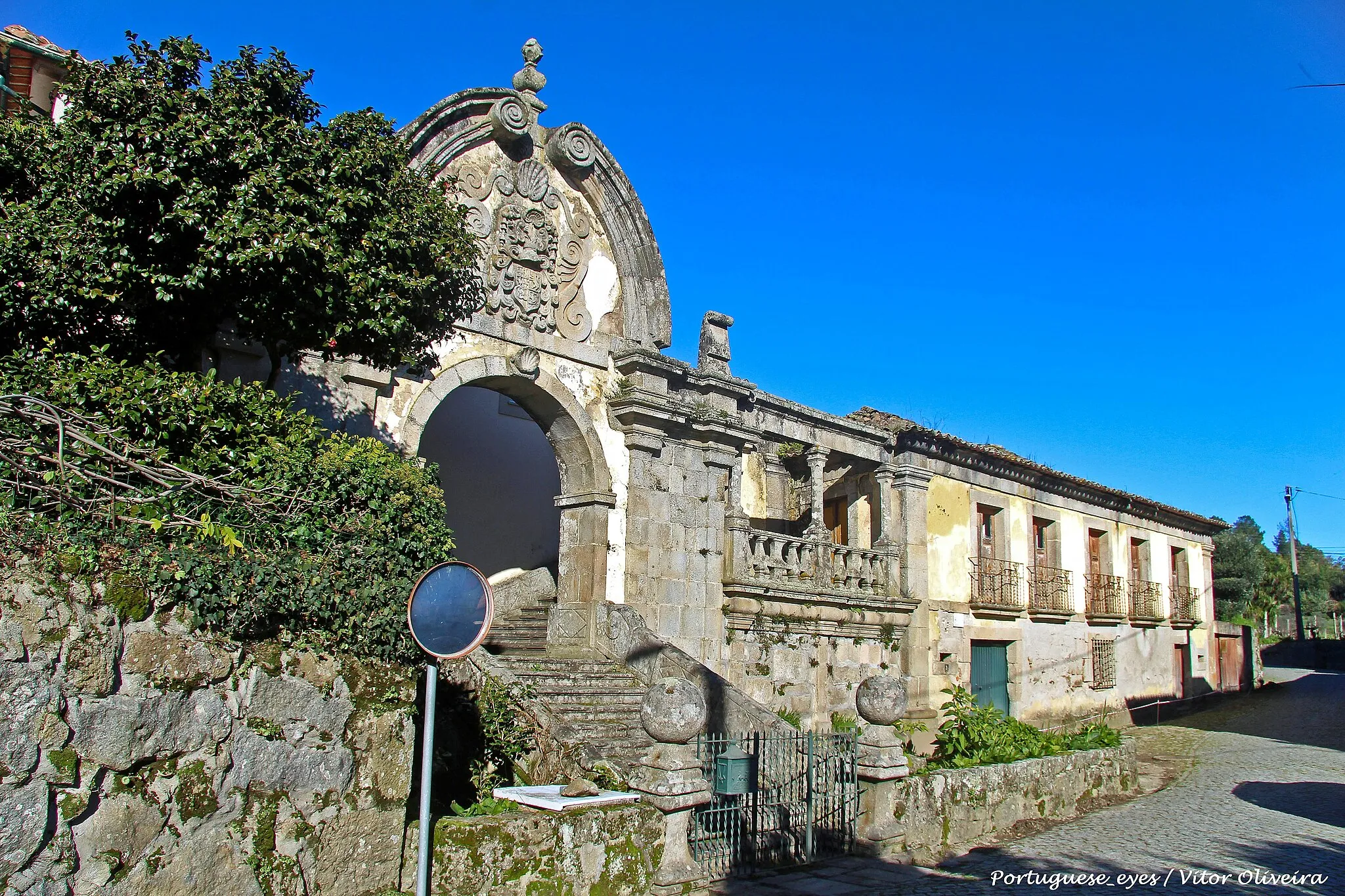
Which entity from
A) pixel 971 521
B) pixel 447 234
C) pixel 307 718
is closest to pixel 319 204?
pixel 447 234

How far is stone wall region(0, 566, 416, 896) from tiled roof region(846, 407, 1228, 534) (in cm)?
1038

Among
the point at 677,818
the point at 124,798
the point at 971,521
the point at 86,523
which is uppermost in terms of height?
the point at 971,521

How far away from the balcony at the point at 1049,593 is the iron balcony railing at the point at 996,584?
39cm

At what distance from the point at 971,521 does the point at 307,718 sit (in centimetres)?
1339

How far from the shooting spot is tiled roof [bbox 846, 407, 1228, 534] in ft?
49.5

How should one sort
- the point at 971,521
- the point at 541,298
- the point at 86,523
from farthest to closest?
1. the point at 971,521
2. the point at 541,298
3. the point at 86,523

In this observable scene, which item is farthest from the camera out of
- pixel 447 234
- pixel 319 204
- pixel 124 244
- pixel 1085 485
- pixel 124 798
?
pixel 1085 485

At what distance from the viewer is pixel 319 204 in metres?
6.98

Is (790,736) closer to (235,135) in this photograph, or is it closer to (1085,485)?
(235,135)

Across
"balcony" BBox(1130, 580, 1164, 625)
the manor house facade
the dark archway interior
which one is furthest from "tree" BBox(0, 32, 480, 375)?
"balcony" BBox(1130, 580, 1164, 625)

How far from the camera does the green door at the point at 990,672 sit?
54.1 feet

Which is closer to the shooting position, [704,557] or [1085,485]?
[704,557]

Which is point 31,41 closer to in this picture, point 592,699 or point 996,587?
point 592,699

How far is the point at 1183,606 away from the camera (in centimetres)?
2322
